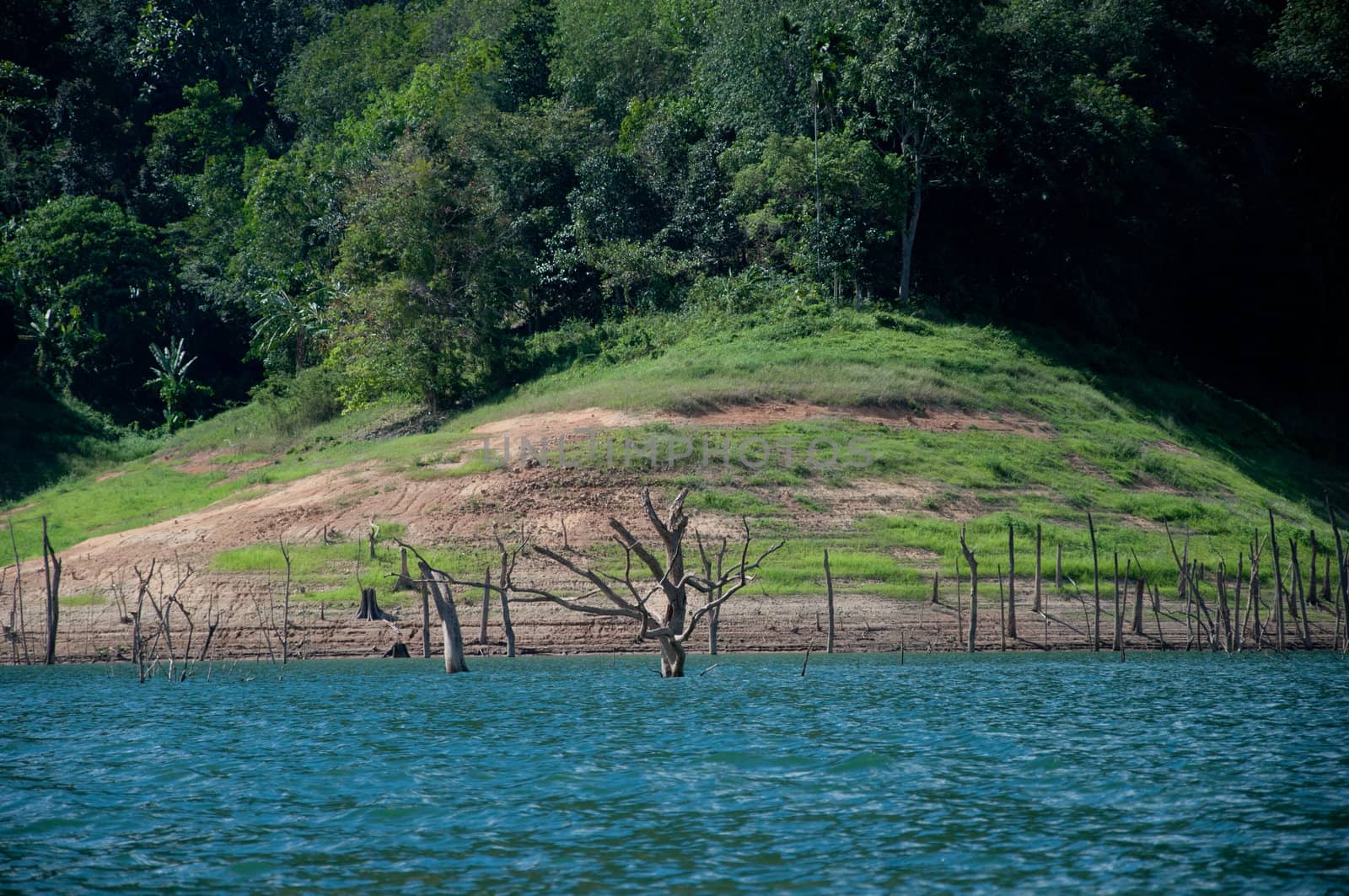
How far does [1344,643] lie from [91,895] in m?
29.1

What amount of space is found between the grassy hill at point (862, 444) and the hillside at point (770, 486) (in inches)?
5.3

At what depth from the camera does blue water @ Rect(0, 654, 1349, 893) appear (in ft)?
40.0

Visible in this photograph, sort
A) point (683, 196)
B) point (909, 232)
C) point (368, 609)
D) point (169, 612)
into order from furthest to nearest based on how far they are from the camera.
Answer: point (683, 196) < point (909, 232) < point (368, 609) < point (169, 612)

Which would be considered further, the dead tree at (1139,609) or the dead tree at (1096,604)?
the dead tree at (1139,609)

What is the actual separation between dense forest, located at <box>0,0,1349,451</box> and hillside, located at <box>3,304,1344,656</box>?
16.1ft

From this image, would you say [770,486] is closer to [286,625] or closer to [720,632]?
[720,632]

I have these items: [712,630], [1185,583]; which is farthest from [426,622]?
[1185,583]

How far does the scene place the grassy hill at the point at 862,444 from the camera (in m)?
38.7

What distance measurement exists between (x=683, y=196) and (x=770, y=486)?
27.2 metres

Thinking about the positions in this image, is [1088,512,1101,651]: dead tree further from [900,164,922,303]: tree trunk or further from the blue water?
[900,164,922,303]: tree trunk

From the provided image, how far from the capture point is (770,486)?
4088 cm

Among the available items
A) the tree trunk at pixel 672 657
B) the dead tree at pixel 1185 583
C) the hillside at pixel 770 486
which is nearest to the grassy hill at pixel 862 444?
the hillside at pixel 770 486

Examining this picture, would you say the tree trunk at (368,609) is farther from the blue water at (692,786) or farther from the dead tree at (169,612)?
the blue water at (692,786)

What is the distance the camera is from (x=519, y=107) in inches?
2798
